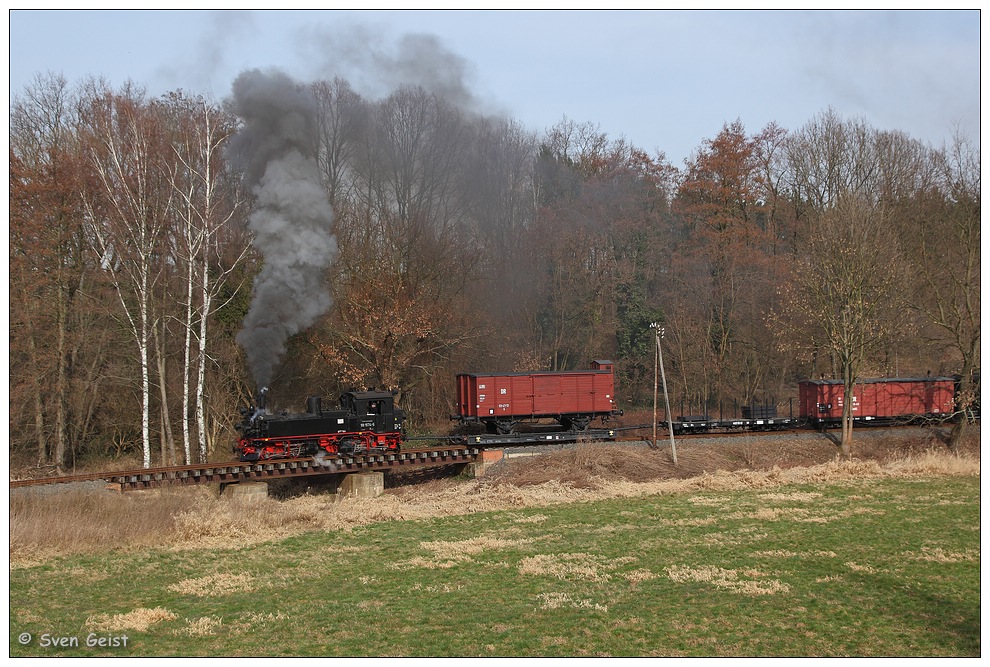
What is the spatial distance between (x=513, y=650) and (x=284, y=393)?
97.5ft

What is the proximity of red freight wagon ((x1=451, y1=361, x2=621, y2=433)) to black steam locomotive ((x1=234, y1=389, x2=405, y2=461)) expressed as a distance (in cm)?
371

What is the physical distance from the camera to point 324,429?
29.5 metres

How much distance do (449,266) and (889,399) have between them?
2117 centimetres

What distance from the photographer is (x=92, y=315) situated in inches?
1286

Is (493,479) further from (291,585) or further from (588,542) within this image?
(291,585)

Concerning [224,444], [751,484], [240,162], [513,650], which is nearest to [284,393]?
[224,444]

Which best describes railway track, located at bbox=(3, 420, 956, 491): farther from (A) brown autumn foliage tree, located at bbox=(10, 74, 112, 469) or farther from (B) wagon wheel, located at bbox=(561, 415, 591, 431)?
(A) brown autumn foliage tree, located at bbox=(10, 74, 112, 469)

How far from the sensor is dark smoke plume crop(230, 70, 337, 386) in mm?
29109

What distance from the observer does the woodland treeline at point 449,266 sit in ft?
103

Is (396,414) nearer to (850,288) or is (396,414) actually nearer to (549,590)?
(549,590)

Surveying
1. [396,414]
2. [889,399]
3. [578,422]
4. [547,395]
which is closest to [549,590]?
[396,414]

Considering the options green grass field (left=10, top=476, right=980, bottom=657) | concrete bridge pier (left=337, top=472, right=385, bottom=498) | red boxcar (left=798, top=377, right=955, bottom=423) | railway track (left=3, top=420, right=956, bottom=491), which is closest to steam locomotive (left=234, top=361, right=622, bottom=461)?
railway track (left=3, top=420, right=956, bottom=491)

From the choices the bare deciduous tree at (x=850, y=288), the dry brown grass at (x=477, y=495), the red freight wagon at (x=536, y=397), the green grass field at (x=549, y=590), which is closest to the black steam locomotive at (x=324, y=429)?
the dry brown grass at (x=477, y=495)

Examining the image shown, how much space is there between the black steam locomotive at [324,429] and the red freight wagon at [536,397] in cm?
371
